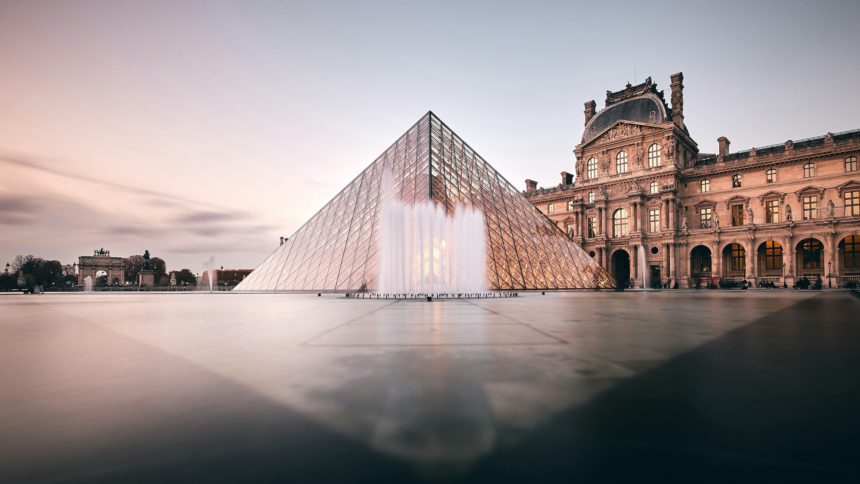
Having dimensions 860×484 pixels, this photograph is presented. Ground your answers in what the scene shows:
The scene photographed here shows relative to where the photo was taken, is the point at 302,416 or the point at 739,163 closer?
the point at 302,416

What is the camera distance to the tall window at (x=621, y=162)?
154ft

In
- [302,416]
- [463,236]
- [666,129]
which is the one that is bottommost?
[302,416]

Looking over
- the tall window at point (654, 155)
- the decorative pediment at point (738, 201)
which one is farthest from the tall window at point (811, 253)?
the tall window at point (654, 155)

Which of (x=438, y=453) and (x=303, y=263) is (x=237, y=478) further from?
(x=303, y=263)

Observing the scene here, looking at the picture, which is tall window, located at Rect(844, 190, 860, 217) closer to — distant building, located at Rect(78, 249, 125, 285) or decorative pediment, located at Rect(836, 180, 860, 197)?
decorative pediment, located at Rect(836, 180, 860, 197)

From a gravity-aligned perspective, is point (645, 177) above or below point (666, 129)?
below

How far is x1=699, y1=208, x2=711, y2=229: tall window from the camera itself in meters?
42.8

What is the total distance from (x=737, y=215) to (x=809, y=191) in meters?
5.70

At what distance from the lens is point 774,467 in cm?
184

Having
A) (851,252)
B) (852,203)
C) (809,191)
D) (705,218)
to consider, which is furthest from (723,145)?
(851,252)

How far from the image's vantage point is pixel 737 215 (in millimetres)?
41500

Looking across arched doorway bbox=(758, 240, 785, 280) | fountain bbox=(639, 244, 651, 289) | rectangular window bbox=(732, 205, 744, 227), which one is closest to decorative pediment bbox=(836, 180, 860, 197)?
arched doorway bbox=(758, 240, 785, 280)

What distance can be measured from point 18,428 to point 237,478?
71.1 inches

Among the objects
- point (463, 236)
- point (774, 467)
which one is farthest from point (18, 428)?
point (463, 236)
